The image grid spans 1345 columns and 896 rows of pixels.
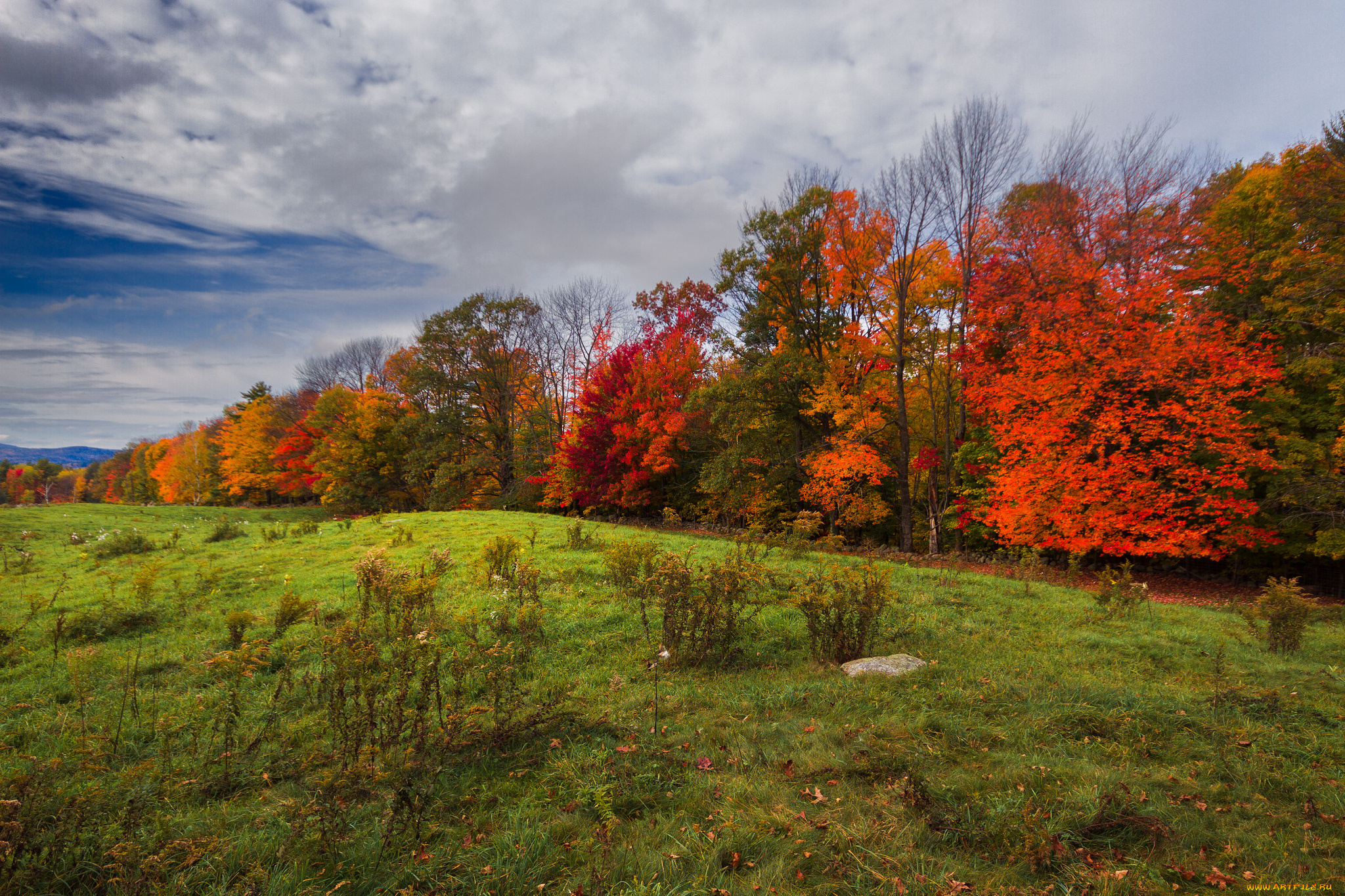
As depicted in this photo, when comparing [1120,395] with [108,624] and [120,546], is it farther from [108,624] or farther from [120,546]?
[120,546]

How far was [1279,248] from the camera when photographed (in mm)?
12805

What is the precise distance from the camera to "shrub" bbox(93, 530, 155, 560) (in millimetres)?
11727

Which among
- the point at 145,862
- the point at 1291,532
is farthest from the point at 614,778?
the point at 1291,532

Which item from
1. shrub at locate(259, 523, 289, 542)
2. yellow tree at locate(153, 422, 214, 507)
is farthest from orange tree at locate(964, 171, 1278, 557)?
yellow tree at locate(153, 422, 214, 507)

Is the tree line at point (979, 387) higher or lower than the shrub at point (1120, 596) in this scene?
higher

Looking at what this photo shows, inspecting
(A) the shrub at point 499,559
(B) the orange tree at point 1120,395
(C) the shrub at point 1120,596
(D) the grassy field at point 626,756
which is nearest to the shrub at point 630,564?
(D) the grassy field at point 626,756

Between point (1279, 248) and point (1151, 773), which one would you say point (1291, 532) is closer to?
point (1279, 248)

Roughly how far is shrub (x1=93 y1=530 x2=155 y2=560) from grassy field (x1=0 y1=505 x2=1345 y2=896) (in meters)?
6.09

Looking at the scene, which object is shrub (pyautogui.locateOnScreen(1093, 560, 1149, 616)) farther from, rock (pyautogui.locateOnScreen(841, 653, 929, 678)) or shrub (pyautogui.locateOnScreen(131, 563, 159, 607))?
shrub (pyautogui.locateOnScreen(131, 563, 159, 607))

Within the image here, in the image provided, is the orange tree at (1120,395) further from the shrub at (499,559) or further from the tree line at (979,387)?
the shrub at (499,559)

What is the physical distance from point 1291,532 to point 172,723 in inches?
877

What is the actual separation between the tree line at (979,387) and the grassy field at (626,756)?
7.33 m

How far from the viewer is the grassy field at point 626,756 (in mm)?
2672

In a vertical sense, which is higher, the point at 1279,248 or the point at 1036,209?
the point at 1036,209
